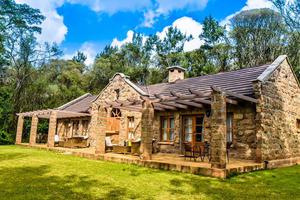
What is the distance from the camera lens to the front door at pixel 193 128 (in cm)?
1320

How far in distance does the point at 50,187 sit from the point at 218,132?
5102 mm

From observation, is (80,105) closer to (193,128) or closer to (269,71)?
(193,128)

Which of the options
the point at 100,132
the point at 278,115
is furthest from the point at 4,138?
the point at 278,115

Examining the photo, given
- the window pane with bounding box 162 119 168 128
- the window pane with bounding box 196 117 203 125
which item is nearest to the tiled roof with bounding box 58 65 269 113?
the window pane with bounding box 196 117 203 125

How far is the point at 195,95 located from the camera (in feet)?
30.4

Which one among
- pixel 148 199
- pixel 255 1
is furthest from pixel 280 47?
pixel 148 199

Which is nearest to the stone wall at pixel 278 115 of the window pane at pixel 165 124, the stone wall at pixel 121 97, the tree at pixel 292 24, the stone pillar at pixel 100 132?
the window pane at pixel 165 124

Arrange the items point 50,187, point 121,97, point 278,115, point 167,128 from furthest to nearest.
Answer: point 121,97
point 167,128
point 278,115
point 50,187

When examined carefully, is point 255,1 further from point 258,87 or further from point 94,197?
point 94,197

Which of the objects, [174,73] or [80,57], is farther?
[80,57]

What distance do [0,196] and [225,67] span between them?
29867 mm

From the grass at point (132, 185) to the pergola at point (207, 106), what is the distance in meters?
1.04

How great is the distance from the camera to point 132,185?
258 inches

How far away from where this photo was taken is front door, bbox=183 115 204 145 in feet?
43.3
